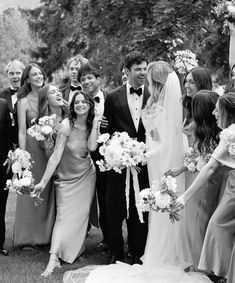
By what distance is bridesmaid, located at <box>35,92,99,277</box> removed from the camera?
7.23m

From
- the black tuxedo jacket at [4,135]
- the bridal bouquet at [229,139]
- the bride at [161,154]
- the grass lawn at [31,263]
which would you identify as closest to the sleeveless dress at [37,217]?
the grass lawn at [31,263]

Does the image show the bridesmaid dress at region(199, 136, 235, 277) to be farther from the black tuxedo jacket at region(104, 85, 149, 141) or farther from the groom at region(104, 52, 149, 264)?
the black tuxedo jacket at region(104, 85, 149, 141)

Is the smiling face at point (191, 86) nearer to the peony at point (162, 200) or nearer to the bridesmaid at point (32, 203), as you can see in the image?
the peony at point (162, 200)

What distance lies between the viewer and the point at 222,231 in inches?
220

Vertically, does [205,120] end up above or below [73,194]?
above

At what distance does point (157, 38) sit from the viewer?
47.0 ft

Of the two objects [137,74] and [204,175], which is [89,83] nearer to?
[137,74]

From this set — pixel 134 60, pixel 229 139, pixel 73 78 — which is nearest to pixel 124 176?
pixel 134 60

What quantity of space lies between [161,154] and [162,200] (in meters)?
1.48

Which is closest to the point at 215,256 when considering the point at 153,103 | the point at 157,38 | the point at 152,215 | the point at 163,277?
the point at 163,277

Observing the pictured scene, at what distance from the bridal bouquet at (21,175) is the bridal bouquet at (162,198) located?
1.77 m

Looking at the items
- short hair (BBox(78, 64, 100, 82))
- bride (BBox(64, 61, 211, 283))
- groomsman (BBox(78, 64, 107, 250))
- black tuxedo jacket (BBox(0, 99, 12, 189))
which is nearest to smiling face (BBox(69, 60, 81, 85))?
groomsman (BBox(78, 64, 107, 250))

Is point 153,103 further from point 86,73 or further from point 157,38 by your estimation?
point 157,38

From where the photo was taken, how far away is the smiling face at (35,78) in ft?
26.0
